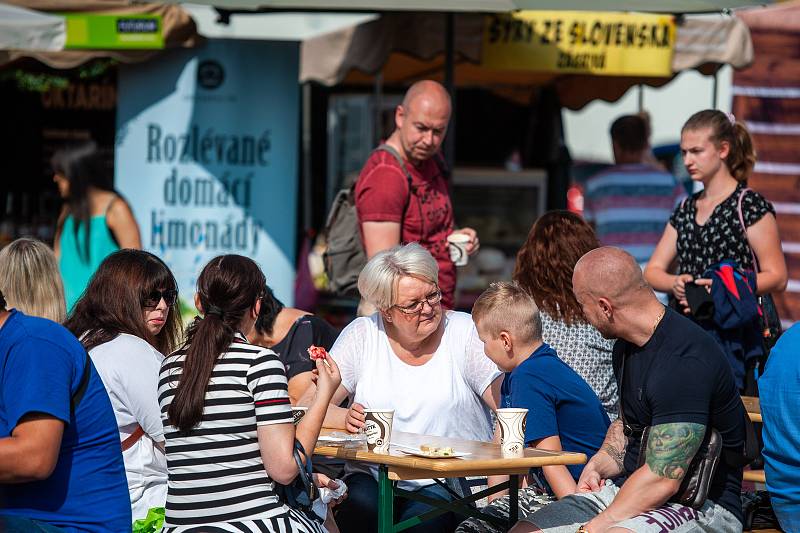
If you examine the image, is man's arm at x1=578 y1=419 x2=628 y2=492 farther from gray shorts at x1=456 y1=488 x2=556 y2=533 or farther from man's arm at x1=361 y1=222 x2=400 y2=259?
man's arm at x1=361 y1=222 x2=400 y2=259

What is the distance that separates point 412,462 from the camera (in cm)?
321

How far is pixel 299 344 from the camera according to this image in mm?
4562

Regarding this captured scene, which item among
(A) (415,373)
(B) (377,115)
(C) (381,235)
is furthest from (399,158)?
(B) (377,115)

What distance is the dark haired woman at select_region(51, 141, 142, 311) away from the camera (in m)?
6.17

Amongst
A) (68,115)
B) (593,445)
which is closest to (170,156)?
(68,115)

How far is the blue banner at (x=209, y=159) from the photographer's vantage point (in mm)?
6844

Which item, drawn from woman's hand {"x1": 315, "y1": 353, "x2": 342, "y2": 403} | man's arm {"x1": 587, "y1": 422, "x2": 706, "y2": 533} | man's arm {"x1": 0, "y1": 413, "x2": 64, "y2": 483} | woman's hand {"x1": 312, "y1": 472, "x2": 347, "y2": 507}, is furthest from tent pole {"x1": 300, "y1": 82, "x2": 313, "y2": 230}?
man's arm {"x1": 0, "y1": 413, "x2": 64, "y2": 483}

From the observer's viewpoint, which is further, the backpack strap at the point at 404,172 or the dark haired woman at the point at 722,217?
the backpack strap at the point at 404,172

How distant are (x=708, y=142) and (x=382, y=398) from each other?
192cm

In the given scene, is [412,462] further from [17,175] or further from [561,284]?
[17,175]

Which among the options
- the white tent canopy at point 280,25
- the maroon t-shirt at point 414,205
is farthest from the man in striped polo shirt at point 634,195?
the white tent canopy at point 280,25

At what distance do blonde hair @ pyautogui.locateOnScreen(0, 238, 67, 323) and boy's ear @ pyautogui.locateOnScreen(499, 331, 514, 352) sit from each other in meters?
1.54

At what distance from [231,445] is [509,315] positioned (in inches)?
41.3

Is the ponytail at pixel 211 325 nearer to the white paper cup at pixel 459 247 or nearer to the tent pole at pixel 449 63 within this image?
the white paper cup at pixel 459 247
